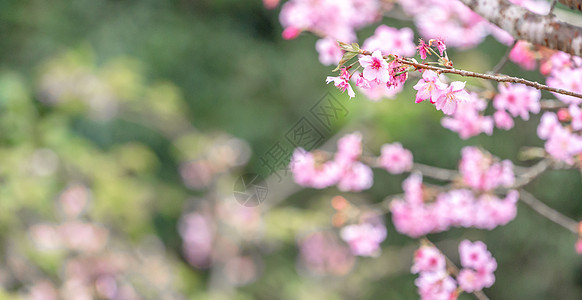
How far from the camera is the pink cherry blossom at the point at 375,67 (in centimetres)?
65

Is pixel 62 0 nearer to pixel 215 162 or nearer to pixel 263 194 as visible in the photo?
pixel 215 162

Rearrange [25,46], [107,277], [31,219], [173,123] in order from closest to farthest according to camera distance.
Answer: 1. [31,219]
2. [107,277]
3. [173,123]
4. [25,46]

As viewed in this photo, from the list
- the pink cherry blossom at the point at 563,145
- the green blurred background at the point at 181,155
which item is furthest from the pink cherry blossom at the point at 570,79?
the green blurred background at the point at 181,155

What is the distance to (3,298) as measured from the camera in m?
1.72

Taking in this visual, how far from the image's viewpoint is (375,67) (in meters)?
0.66

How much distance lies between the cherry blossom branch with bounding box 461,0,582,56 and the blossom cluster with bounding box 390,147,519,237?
0.50 metres

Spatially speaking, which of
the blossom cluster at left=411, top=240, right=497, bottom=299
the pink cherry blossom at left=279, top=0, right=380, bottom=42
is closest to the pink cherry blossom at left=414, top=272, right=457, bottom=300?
the blossom cluster at left=411, top=240, right=497, bottom=299

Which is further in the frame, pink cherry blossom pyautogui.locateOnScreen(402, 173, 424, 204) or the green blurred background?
the green blurred background

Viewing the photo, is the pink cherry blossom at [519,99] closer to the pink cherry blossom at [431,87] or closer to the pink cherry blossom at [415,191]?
the pink cherry blossom at [415,191]

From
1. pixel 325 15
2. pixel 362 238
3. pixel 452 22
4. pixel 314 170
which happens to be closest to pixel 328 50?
Result: pixel 325 15

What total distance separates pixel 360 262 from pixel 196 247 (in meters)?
0.97

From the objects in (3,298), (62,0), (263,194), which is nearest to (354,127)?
(263,194)

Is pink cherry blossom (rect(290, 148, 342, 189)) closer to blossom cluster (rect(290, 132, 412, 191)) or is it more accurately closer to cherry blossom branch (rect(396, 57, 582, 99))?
blossom cluster (rect(290, 132, 412, 191))

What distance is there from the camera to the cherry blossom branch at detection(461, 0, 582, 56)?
85 centimetres
